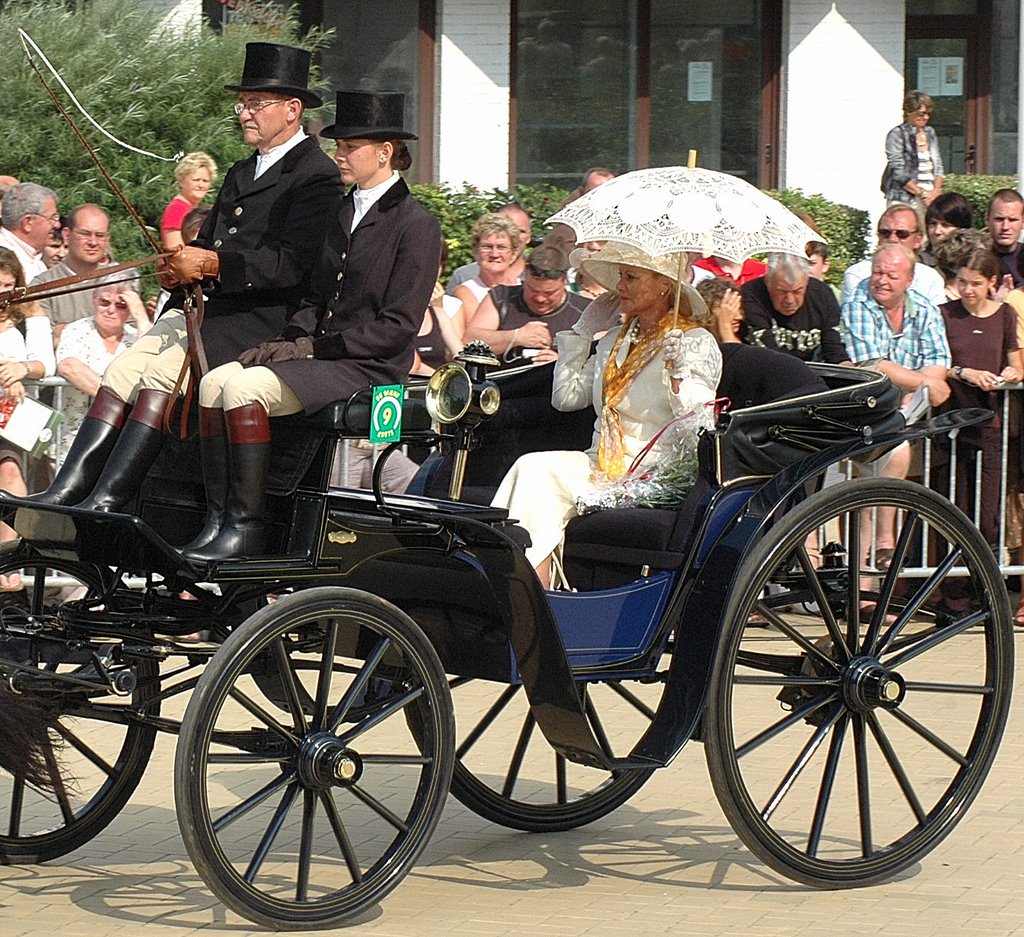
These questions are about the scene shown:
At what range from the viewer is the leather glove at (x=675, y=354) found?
5613 mm

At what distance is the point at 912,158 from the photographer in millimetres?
15617

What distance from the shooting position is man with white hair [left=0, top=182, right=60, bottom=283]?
9633 mm

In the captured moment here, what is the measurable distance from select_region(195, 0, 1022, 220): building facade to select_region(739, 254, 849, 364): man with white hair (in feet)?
28.1

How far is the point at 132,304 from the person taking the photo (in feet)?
28.6

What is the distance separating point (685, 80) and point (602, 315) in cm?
1254

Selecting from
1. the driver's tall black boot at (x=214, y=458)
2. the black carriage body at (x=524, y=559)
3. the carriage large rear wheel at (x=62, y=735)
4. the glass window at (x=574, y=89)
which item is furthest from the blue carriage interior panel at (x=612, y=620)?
the glass window at (x=574, y=89)

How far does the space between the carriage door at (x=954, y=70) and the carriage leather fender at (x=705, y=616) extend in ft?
44.7

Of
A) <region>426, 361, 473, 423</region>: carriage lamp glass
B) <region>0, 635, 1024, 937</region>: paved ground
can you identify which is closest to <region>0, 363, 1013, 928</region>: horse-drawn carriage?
<region>426, 361, 473, 423</region>: carriage lamp glass

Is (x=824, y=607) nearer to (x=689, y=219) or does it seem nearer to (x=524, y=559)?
(x=524, y=559)

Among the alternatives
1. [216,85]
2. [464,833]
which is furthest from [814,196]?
[464,833]

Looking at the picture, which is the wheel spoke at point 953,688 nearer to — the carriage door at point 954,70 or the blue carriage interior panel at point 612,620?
the blue carriage interior panel at point 612,620

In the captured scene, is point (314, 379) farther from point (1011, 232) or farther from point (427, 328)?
point (1011, 232)

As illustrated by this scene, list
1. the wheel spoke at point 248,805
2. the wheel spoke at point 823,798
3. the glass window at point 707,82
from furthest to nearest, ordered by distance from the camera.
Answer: the glass window at point 707,82, the wheel spoke at point 823,798, the wheel spoke at point 248,805

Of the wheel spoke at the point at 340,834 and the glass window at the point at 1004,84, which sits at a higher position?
the glass window at the point at 1004,84
